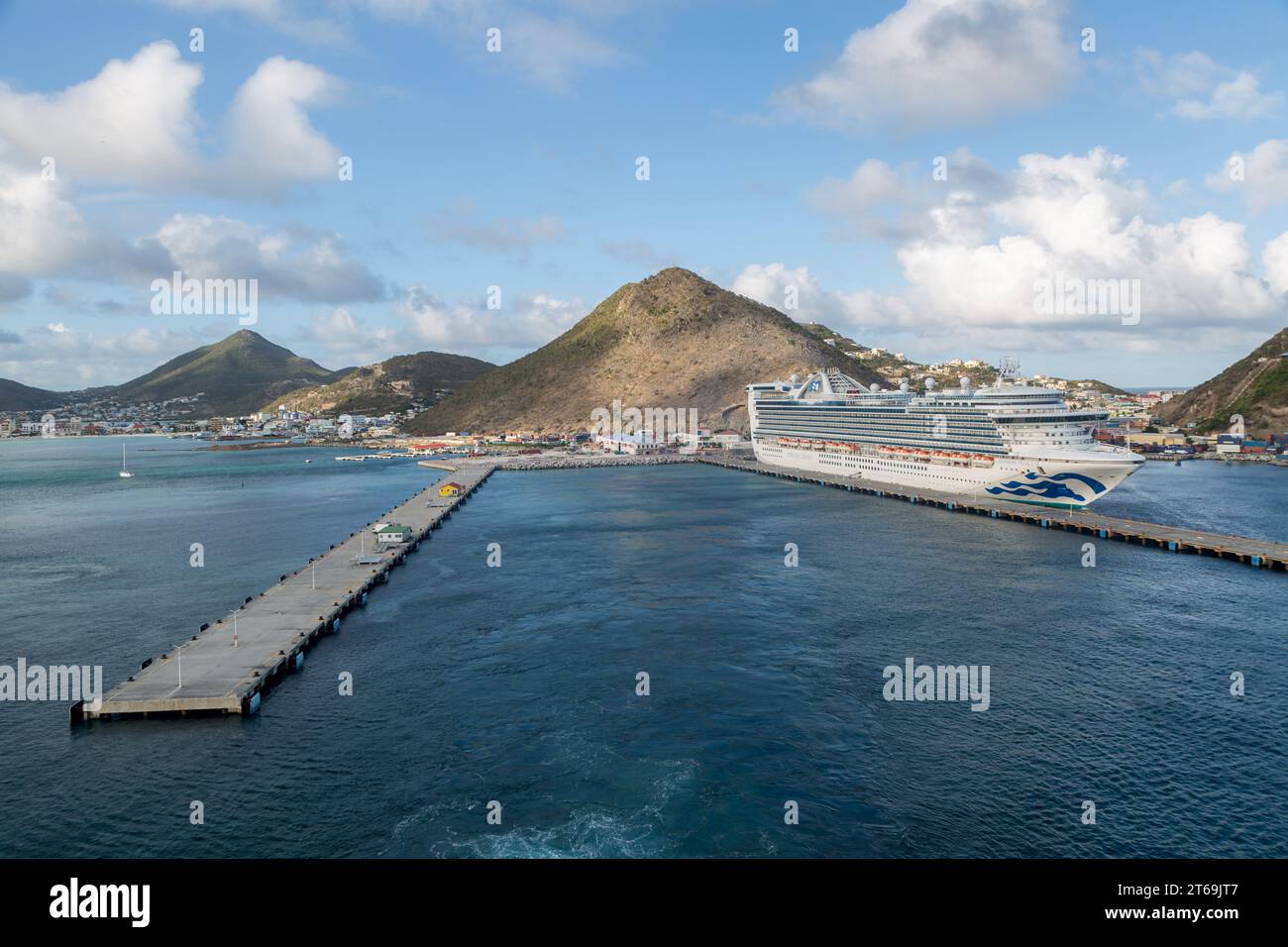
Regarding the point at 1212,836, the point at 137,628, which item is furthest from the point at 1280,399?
the point at 137,628

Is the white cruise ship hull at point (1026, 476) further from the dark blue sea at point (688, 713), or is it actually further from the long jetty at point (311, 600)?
the dark blue sea at point (688, 713)

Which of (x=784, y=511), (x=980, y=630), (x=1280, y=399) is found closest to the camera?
(x=980, y=630)

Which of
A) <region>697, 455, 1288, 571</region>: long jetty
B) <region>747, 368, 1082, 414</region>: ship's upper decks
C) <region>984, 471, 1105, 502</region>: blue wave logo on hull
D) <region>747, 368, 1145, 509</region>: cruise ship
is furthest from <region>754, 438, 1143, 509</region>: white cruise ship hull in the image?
<region>747, 368, 1082, 414</region>: ship's upper decks

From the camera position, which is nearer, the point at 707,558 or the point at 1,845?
the point at 1,845

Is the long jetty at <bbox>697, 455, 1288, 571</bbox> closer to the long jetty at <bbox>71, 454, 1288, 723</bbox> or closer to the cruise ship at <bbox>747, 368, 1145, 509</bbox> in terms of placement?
the long jetty at <bbox>71, 454, 1288, 723</bbox>

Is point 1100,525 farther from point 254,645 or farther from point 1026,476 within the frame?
point 254,645
